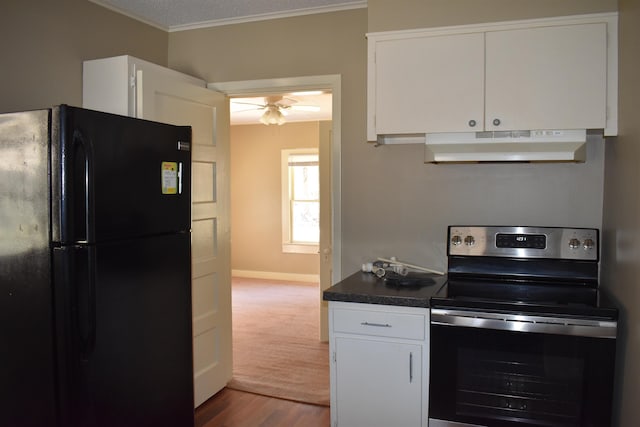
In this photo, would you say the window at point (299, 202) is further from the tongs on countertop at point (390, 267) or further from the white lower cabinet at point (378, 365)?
the white lower cabinet at point (378, 365)

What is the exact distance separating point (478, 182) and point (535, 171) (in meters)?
0.29

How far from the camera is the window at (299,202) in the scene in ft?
24.5

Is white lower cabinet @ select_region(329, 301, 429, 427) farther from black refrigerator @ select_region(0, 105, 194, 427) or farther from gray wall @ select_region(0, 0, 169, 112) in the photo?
gray wall @ select_region(0, 0, 169, 112)

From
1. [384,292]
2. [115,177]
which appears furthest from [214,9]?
[384,292]

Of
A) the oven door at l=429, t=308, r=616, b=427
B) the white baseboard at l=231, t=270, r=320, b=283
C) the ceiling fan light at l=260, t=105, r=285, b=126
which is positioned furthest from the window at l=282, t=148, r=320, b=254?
the oven door at l=429, t=308, r=616, b=427

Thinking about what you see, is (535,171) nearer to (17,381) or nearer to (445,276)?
(445,276)

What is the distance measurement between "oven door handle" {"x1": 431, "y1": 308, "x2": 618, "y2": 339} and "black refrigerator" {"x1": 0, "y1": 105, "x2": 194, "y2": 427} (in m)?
1.27

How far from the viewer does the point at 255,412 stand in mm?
3105

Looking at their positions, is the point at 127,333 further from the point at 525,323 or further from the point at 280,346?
the point at 280,346

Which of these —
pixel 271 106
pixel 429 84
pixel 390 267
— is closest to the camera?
pixel 429 84

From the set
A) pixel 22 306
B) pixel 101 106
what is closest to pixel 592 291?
pixel 22 306

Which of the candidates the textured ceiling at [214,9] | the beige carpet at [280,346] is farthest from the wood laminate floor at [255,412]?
the textured ceiling at [214,9]

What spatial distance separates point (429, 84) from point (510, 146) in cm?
48

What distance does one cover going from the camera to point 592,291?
7.80 feet
